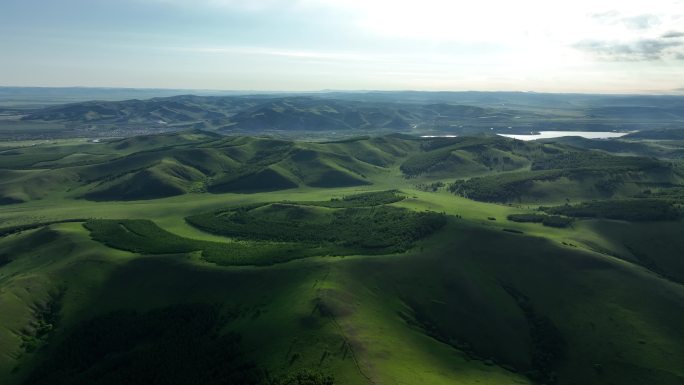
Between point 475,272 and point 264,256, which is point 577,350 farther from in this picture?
point 264,256

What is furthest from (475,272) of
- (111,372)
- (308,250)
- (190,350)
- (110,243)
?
(110,243)

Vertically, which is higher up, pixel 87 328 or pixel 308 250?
pixel 308 250

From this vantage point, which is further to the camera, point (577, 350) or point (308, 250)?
point (308, 250)

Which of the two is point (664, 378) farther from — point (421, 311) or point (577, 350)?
point (421, 311)

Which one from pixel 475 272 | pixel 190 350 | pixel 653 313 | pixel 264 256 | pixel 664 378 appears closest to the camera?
pixel 664 378

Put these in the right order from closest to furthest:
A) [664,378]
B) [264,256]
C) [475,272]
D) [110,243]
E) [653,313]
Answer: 1. [664,378]
2. [653,313]
3. [475,272]
4. [264,256]
5. [110,243]

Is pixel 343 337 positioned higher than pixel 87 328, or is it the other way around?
pixel 343 337

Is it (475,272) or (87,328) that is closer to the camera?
(87,328)

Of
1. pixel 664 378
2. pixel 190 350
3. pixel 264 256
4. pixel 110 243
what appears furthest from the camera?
pixel 110 243

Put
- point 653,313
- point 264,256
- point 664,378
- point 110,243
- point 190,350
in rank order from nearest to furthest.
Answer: point 664,378
point 190,350
point 653,313
point 264,256
point 110,243

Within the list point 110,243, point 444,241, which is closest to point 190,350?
point 110,243
